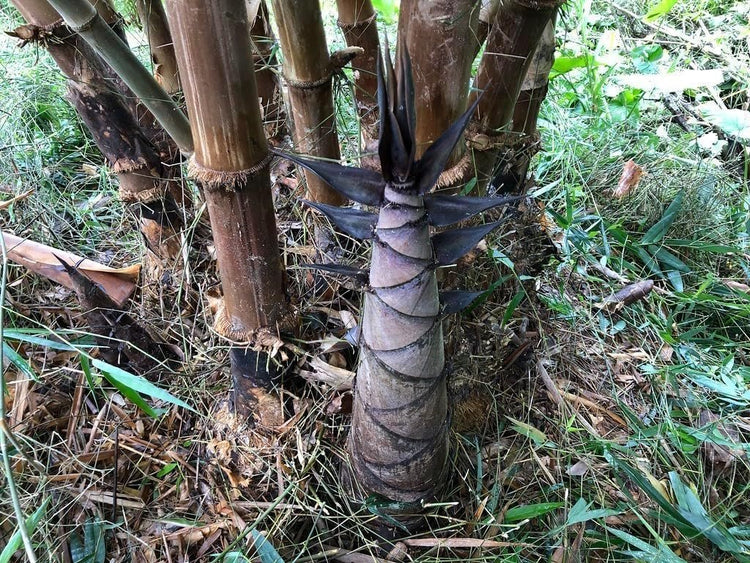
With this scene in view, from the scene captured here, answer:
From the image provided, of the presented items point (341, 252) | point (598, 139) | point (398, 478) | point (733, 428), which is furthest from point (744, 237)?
point (398, 478)

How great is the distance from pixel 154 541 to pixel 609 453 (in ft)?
2.72

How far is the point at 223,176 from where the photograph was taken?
2.12 ft

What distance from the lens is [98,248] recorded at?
1.31m

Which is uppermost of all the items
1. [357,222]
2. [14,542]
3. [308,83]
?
[308,83]

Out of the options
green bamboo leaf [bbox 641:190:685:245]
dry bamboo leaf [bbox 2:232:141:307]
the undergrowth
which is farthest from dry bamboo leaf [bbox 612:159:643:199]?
dry bamboo leaf [bbox 2:232:141:307]

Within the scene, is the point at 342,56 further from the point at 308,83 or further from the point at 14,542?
the point at 14,542

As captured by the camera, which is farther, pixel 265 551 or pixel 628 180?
pixel 628 180

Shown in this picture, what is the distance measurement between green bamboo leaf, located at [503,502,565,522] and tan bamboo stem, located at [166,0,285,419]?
47 cm

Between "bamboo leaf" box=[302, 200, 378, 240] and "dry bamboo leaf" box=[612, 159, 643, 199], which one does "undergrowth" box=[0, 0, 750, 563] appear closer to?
"dry bamboo leaf" box=[612, 159, 643, 199]

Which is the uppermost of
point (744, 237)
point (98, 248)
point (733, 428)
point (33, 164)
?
point (33, 164)

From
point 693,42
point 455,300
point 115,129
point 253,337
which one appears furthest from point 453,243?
point 693,42

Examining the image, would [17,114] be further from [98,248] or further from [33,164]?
[98,248]

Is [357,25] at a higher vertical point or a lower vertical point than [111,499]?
higher

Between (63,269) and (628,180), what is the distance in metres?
1.56
